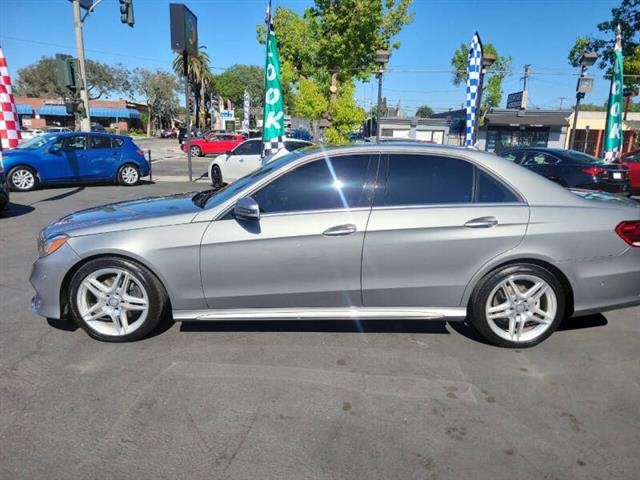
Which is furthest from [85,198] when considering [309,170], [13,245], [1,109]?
[309,170]

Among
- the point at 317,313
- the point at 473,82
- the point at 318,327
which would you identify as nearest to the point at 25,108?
the point at 473,82

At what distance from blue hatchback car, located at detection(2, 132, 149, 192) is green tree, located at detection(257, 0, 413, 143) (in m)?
10.1

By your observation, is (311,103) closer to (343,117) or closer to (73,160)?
(343,117)

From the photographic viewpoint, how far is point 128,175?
13.1m

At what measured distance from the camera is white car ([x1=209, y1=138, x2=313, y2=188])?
45.5ft

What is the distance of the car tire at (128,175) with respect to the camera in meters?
12.9

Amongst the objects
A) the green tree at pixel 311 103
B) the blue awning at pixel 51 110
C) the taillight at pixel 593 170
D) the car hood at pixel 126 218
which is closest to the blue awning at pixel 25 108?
the blue awning at pixel 51 110

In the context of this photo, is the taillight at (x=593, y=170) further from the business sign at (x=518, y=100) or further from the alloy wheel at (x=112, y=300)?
the business sign at (x=518, y=100)

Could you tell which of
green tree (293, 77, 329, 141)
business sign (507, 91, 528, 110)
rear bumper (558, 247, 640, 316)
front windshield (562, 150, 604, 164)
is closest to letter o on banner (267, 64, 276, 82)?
front windshield (562, 150, 604, 164)

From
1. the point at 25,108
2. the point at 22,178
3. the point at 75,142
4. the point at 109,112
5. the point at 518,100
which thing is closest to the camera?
the point at 22,178

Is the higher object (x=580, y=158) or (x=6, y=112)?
(x=6, y=112)

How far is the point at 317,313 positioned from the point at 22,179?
1103cm

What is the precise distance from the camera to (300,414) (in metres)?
2.69

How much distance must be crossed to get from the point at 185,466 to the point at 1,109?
10.9m
